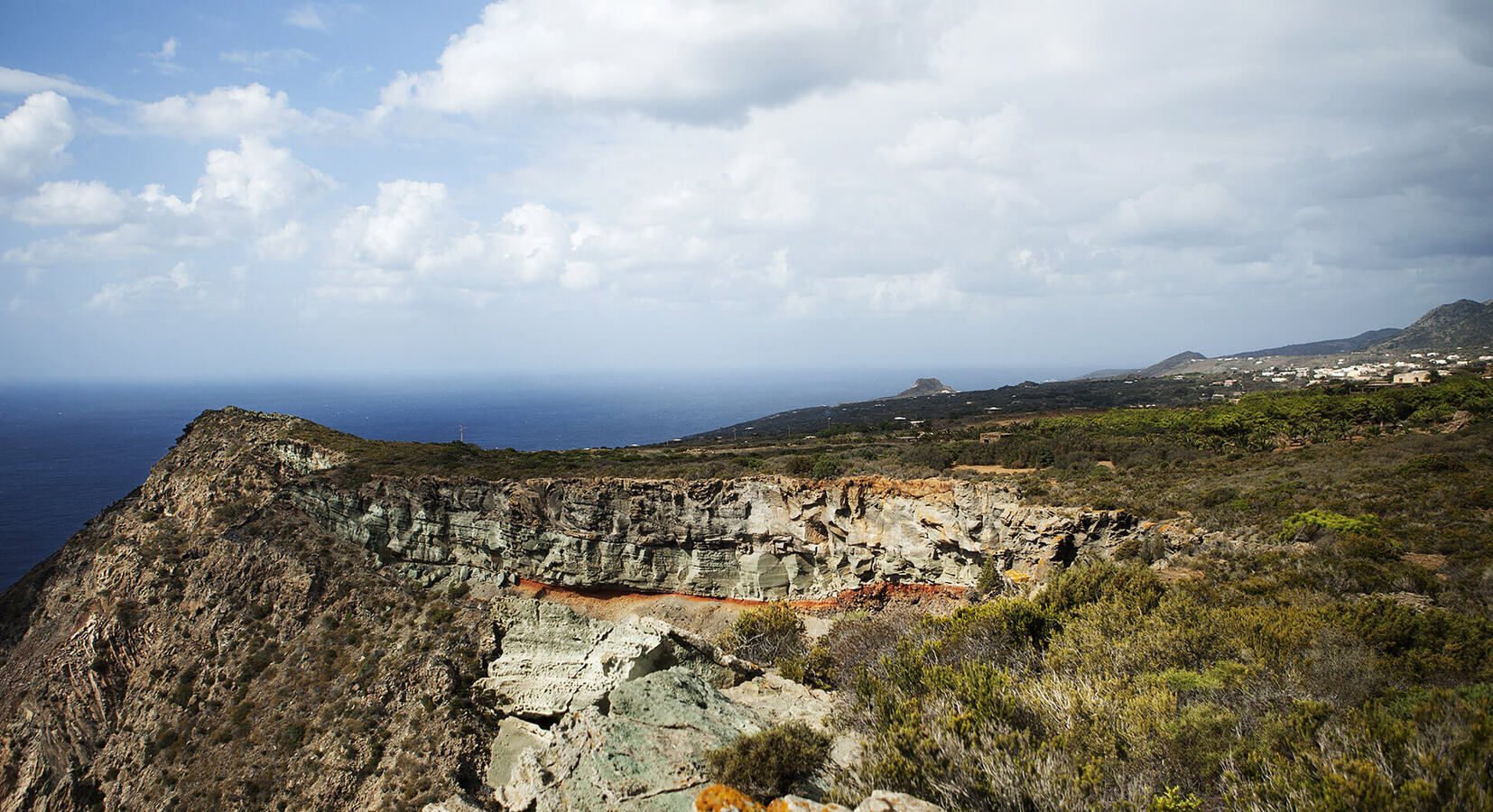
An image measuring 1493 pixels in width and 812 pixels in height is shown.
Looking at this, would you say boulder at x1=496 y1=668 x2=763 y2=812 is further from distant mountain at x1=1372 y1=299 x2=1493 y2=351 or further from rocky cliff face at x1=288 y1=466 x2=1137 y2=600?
distant mountain at x1=1372 y1=299 x2=1493 y2=351

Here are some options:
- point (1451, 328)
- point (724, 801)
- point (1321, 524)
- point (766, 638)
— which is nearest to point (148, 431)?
point (766, 638)

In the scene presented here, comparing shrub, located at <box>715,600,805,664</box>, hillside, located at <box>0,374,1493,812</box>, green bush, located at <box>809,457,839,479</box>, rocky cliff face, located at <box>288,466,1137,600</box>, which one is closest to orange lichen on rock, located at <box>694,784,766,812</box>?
hillside, located at <box>0,374,1493,812</box>

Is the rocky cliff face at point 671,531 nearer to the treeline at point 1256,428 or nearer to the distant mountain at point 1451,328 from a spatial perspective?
the treeline at point 1256,428

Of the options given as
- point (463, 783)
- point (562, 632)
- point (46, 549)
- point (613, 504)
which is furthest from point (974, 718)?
point (46, 549)

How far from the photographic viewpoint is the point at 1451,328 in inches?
3233

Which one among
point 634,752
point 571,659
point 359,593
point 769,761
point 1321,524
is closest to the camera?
point 769,761

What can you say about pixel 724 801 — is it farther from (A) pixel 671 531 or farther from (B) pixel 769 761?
(A) pixel 671 531

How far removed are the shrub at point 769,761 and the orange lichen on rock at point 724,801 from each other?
2.36 feet

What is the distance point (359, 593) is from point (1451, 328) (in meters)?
130

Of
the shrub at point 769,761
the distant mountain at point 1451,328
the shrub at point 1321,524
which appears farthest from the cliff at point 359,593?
the distant mountain at point 1451,328

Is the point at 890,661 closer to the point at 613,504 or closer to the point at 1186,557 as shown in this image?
the point at 1186,557

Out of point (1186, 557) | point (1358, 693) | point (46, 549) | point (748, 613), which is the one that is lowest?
point (46, 549)

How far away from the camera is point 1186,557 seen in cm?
1508

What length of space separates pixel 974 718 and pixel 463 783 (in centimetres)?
1559
